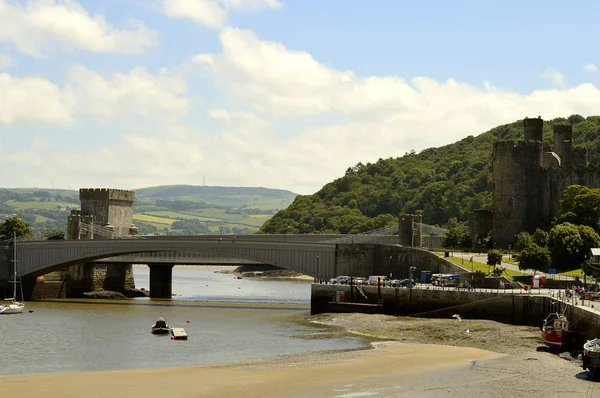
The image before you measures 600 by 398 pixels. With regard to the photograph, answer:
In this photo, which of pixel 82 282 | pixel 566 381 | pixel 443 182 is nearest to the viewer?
pixel 566 381

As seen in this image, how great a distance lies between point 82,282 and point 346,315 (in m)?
43.0

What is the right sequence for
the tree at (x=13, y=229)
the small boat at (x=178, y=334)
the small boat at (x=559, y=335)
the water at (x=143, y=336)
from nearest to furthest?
the small boat at (x=559, y=335), the water at (x=143, y=336), the small boat at (x=178, y=334), the tree at (x=13, y=229)

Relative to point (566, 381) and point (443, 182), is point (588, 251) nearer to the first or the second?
point (566, 381)

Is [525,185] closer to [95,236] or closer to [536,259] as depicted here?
[536,259]

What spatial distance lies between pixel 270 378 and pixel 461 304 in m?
24.1

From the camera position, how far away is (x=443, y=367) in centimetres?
4734

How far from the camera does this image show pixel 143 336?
6375 centimetres

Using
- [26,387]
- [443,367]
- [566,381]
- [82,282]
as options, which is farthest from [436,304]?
[82,282]

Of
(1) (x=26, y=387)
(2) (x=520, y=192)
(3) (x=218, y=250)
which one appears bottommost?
(1) (x=26, y=387)

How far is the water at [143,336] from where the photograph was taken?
52.5 m

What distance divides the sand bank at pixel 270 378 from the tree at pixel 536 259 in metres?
24.6

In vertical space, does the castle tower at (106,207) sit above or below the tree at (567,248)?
above

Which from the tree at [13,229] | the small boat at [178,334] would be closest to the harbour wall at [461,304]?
the small boat at [178,334]

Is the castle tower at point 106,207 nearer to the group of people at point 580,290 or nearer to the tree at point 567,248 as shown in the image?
the tree at point 567,248
